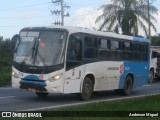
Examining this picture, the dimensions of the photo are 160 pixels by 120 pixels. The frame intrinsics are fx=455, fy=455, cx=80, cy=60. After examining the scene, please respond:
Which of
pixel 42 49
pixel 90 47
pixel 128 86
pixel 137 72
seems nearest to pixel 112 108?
pixel 42 49

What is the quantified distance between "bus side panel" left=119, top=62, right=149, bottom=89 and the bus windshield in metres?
5.07

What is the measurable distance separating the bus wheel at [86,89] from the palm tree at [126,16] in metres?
33.4

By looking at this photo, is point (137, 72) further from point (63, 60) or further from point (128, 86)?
point (63, 60)

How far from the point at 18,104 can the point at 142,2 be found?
38879mm

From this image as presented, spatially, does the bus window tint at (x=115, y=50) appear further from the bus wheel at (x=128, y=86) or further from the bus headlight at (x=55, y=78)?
the bus headlight at (x=55, y=78)

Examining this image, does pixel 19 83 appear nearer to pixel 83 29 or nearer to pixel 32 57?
pixel 32 57

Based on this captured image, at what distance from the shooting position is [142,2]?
171ft

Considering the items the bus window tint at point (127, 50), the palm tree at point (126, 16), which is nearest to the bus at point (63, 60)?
the bus window tint at point (127, 50)

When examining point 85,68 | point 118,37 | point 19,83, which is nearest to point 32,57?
point 19,83

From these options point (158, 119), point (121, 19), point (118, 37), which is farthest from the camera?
point (121, 19)

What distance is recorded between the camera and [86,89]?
17391mm

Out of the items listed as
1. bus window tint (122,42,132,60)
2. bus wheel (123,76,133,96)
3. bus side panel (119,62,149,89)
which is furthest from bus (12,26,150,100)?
bus wheel (123,76,133,96)

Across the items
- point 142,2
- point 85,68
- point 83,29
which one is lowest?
point 85,68

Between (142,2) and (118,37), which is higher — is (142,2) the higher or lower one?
the higher one
